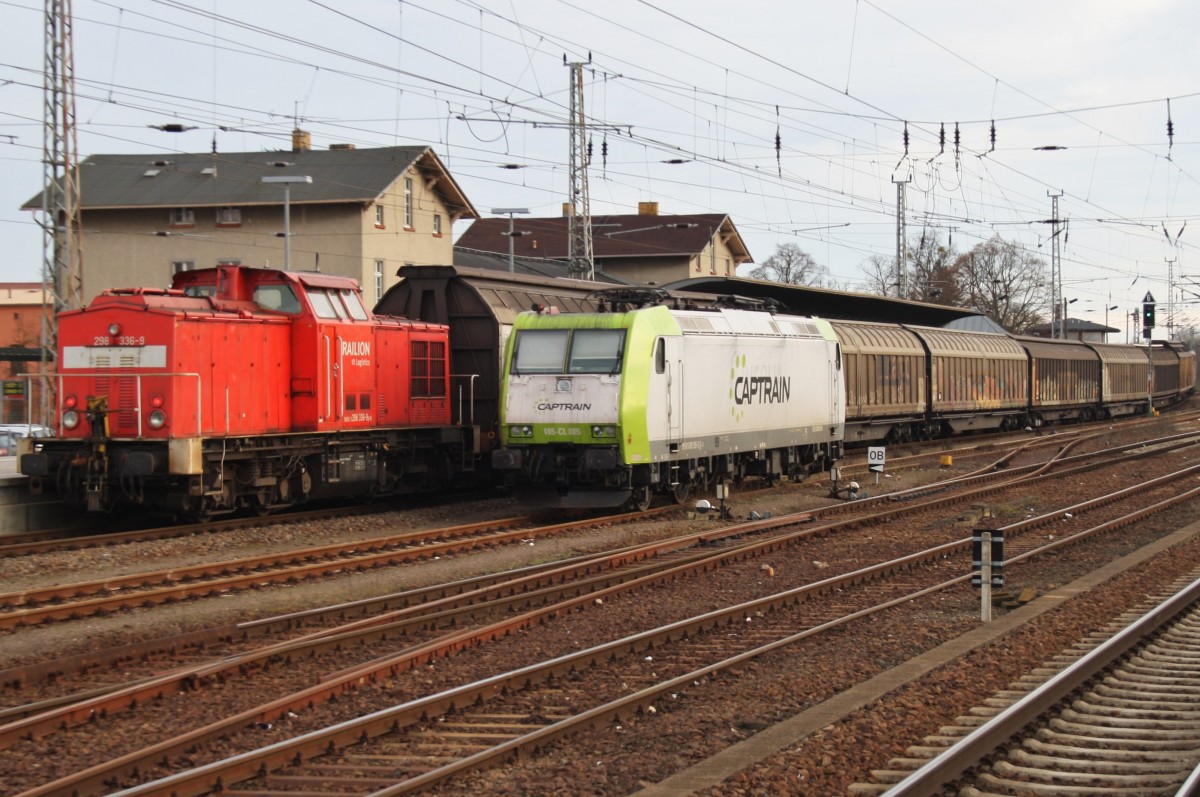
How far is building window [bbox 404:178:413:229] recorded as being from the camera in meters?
50.7

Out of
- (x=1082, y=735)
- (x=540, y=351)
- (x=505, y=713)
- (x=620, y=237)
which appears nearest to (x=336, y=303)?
(x=540, y=351)

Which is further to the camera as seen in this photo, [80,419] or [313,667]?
[80,419]

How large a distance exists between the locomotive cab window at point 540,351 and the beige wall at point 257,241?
97.4 ft

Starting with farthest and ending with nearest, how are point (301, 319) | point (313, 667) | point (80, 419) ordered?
point (301, 319), point (80, 419), point (313, 667)

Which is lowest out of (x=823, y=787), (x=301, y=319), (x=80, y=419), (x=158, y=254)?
(x=823, y=787)

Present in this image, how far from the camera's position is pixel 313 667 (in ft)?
32.2

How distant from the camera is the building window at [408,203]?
5072cm

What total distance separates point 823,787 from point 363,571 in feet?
29.1

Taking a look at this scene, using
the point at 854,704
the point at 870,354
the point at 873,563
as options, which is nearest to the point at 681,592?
the point at 873,563

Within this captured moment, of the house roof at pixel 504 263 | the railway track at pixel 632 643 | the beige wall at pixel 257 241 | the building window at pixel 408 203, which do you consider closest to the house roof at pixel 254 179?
the beige wall at pixel 257 241

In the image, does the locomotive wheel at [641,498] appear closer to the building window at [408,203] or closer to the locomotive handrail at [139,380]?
the locomotive handrail at [139,380]

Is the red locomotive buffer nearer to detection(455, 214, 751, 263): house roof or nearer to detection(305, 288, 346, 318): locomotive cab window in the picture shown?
detection(305, 288, 346, 318): locomotive cab window

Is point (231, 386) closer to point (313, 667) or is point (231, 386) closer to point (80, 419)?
point (80, 419)

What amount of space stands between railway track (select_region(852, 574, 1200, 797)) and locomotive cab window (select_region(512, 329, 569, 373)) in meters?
10.4
